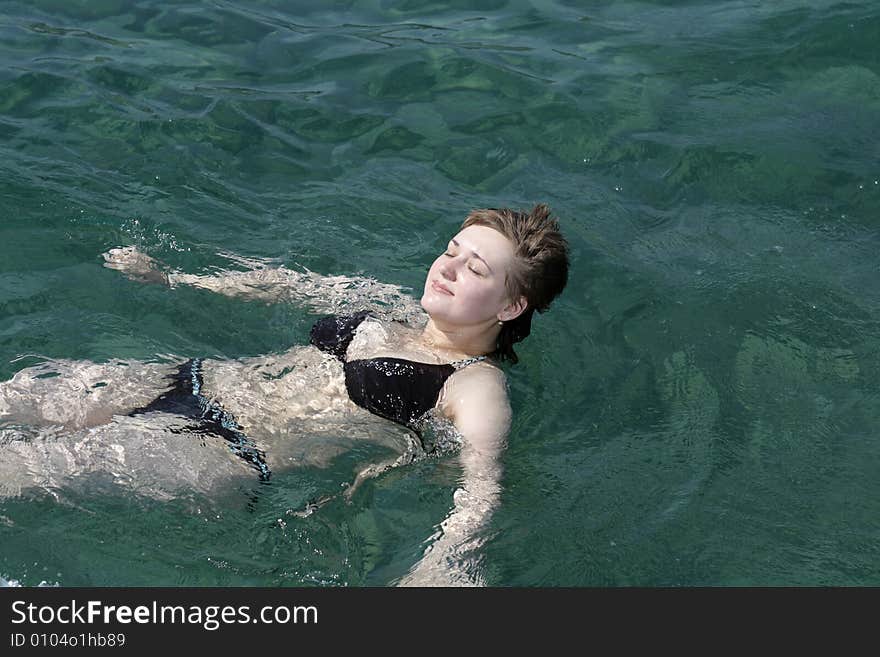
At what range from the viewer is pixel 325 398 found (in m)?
5.23

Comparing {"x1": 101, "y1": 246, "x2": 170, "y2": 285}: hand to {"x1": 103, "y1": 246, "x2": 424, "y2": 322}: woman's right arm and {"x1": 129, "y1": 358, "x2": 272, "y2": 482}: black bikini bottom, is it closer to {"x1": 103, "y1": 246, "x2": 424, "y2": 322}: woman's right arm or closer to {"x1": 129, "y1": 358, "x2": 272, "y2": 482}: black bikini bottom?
{"x1": 103, "y1": 246, "x2": 424, "y2": 322}: woman's right arm

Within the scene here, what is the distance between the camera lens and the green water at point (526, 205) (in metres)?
4.82

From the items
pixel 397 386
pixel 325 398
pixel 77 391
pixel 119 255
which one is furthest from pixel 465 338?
pixel 119 255

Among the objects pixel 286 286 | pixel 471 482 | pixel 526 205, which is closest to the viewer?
pixel 471 482

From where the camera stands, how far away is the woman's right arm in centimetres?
592

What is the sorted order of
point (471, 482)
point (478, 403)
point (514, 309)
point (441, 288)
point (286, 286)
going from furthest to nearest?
point (286, 286)
point (514, 309)
point (441, 288)
point (478, 403)
point (471, 482)

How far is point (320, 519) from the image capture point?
4.93 meters

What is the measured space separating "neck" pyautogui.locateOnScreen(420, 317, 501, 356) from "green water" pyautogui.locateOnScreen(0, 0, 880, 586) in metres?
0.50

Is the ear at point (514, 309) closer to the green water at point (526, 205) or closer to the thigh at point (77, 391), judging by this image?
the green water at point (526, 205)

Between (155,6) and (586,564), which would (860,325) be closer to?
(586,564)

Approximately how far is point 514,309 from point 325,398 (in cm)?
99

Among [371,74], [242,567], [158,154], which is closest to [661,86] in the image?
[371,74]

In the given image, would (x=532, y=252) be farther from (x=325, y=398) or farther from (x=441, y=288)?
(x=325, y=398)

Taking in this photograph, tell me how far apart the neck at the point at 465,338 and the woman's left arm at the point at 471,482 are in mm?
221
